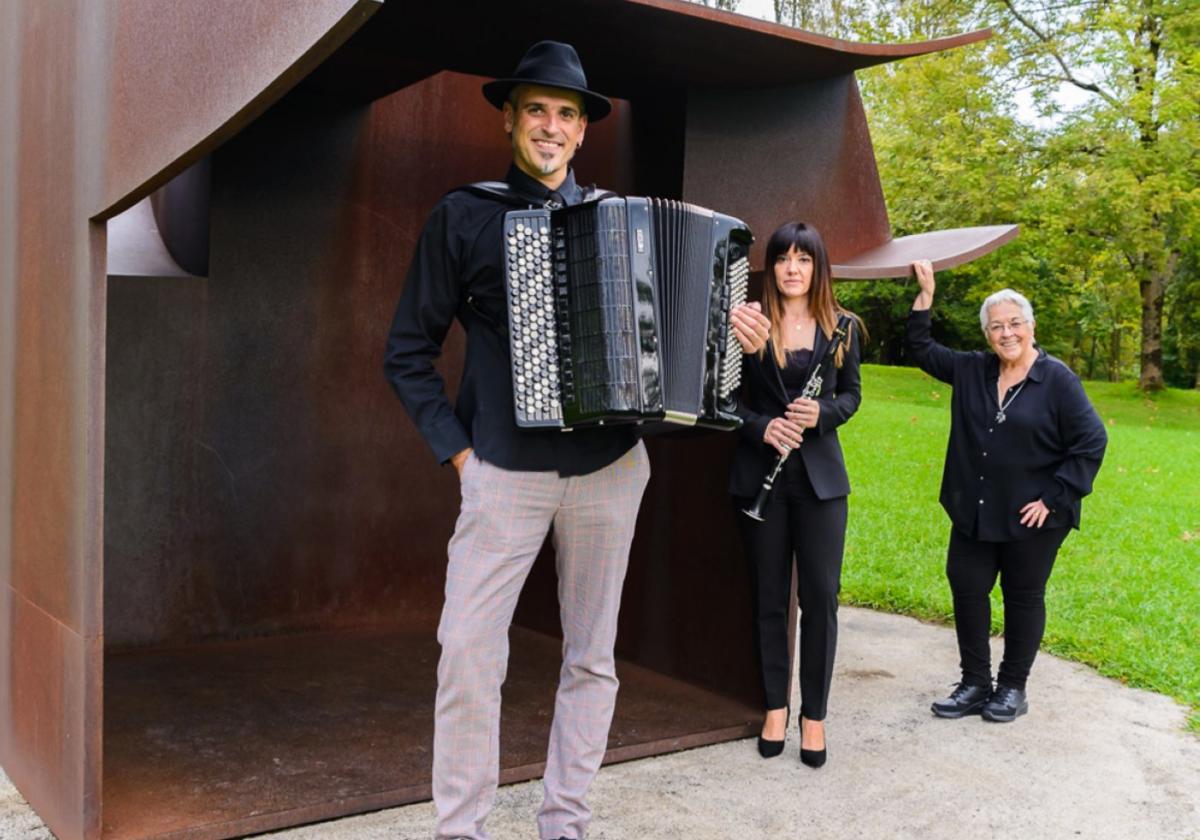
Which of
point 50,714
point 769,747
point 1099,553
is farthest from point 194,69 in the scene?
point 1099,553

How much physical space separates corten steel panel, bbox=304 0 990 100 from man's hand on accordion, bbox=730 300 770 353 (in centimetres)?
92

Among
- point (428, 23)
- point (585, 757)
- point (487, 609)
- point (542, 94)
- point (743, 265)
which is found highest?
point (428, 23)

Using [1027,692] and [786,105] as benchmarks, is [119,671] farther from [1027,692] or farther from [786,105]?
[1027,692]

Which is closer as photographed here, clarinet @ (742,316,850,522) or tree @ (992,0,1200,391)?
clarinet @ (742,316,850,522)

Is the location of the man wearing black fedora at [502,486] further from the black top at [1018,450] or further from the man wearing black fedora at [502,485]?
the black top at [1018,450]

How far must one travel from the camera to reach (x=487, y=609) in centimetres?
316

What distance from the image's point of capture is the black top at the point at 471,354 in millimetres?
3172

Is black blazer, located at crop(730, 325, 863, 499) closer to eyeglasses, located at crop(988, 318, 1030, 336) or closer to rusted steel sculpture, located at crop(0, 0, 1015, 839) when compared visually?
rusted steel sculpture, located at crop(0, 0, 1015, 839)

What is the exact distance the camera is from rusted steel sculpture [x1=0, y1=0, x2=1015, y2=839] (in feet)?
10.7

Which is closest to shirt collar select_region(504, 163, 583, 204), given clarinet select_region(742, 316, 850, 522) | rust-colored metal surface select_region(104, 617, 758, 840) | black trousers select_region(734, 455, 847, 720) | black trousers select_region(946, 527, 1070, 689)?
clarinet select_region(742, 316, 850, 522)

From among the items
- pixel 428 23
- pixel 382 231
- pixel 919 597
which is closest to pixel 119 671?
pixel 382 231

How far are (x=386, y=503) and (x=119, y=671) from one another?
1509 millimetres

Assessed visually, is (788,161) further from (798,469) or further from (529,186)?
(529,186)

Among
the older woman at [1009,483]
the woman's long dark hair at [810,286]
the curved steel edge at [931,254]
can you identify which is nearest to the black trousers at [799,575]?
the woman's long dark hair at [810,286]
